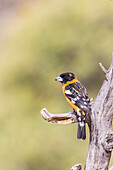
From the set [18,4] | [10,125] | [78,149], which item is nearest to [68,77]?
[78,149]

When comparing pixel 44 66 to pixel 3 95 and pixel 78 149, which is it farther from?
pixel 78 149

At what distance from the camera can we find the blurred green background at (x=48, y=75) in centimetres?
1227

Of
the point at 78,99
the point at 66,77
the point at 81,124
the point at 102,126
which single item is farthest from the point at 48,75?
the point at 102,126

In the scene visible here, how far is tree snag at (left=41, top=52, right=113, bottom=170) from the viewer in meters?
4.23

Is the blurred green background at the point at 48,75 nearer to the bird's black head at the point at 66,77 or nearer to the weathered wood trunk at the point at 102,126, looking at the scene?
the bird's black head at the point at 66,77

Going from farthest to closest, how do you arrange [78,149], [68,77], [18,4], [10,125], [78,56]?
1. [18,4]
2. [78,56]
3. [10,125]
4. [78,149]
5. [68,77]

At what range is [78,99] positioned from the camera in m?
4.57

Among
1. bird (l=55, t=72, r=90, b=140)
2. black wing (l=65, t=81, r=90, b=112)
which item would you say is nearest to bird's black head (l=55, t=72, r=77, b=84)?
bird (l=55, t=72, r=90, b=140)

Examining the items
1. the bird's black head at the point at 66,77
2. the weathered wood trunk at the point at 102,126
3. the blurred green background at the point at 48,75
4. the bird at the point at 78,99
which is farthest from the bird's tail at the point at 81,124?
the blurred green background at the point at 48,75

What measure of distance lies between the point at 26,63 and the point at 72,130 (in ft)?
11.1

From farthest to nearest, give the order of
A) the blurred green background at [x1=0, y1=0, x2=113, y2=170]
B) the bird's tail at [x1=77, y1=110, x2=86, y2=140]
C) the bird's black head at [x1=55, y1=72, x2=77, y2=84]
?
the blurred green background at [x1=0, y1=0, x2=113, y2=170], the bird's black head at [x1=55, y1=72, x2=77, y2=84], the bird's tail at [x1=77, y1=110, x2=86, y2=140]

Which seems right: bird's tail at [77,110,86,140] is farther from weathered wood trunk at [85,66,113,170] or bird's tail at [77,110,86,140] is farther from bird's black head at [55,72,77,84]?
bird's black head at [55,72,77,84]

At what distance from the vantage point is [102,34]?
536 inches

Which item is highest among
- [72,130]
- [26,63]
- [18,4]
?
[18,4]
